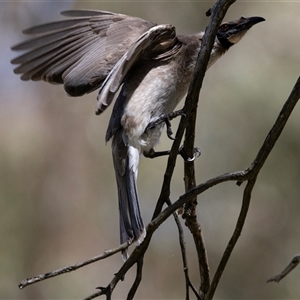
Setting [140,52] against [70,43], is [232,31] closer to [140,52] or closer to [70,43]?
[140,52]

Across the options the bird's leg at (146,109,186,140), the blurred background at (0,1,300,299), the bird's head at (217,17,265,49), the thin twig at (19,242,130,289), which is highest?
the bird's head at (217,17,265,49)

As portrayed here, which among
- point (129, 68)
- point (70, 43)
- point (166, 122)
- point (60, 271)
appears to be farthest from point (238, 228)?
point (70, 43)

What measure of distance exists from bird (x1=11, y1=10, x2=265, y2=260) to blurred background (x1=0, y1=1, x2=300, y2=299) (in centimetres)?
251

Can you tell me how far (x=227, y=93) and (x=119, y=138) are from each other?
3.40m

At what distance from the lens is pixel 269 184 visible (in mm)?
5645

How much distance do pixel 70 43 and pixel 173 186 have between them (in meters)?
2.70

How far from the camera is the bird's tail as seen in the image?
263 cm

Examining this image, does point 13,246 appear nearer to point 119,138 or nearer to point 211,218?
point 211,218

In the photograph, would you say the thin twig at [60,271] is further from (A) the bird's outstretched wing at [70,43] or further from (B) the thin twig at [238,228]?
(A) the bird's outstretched wing at [70,43]

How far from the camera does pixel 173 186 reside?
5621 millimetres

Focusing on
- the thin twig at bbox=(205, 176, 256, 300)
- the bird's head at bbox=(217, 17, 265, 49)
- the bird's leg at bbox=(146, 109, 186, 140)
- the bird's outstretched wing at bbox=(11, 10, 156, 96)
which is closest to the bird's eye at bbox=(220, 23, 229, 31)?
the bird's head at bbox=(217, 17, 265, 49)

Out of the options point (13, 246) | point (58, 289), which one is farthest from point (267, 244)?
point (13, 246)

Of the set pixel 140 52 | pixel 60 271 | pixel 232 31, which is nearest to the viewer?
pixel 60 271

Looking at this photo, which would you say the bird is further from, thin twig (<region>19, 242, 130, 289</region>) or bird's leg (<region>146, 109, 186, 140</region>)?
thin twig (<region>19, 242, 130, 289</region>)
